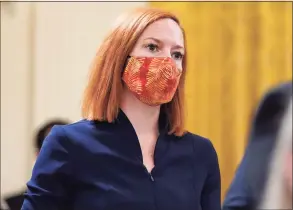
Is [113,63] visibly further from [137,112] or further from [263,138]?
[263,138]

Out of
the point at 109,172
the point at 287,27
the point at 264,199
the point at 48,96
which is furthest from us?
the point at 48,96

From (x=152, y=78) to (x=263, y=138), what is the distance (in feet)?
1.91

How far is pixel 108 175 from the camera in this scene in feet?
3.14

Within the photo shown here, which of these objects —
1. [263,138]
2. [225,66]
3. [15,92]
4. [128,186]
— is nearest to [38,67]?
[15,92]

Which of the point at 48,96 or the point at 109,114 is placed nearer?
the point at 109,114

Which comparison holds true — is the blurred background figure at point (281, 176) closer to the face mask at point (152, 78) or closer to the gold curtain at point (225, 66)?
the face mask at point (152, 78)

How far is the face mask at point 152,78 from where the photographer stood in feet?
3.27

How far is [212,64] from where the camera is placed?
2.19 m

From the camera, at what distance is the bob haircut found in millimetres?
1007

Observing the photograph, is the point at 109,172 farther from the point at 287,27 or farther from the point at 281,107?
the point at 287,27

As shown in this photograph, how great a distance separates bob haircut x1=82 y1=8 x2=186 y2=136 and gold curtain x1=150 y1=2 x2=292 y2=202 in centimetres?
116

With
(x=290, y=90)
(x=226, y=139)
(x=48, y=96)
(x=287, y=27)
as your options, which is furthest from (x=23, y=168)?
(x=290, y=90)

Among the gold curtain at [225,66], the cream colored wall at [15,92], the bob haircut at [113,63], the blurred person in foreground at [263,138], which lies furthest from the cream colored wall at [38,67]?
the blurred person in foreground at [263,138]

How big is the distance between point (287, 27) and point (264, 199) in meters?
1.83
